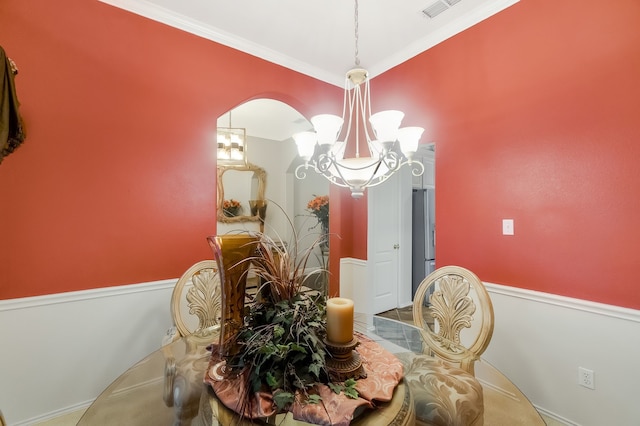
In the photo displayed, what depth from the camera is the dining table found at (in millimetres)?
817

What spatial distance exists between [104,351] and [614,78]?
3730 millimetres

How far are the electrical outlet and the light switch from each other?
2.98 feet

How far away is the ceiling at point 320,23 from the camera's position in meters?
2.09

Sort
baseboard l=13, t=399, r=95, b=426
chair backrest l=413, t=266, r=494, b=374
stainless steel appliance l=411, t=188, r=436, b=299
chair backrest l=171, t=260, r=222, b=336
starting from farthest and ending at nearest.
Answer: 1. stainless steel appliance l=411, t=188, r=436, b=299
2. chair backrest l=171, t=260, r=222, b=336
3. baseboard l=13, t=399, r=95, b=426
4. chair backrest l=413, t=266, r=494, b=374

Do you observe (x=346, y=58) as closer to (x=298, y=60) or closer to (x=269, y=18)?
(x=298, y=60)

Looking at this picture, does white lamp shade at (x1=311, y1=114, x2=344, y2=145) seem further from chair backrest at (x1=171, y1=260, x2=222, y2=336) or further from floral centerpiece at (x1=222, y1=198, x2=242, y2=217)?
floral centerpiece at (x1=222, y1=198, x2=242, y2=217)

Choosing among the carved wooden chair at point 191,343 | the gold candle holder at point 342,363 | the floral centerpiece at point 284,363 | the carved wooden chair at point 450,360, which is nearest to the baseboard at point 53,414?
the carved wooden chair at point 191,343

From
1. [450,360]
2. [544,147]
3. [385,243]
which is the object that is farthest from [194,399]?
[385,243]

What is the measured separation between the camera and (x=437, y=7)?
2.12 meters

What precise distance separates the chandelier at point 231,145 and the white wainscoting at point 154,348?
1976 mm

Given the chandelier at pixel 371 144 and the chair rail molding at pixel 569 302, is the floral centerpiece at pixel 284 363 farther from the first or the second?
the chair rail molding at pixel 569 302

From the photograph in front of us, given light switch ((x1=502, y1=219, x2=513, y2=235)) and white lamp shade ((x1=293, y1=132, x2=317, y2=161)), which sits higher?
white lamp shade ((x1=293, y1=132, x2=317, y2=161))

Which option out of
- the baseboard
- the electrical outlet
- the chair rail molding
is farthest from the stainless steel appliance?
the baseboard

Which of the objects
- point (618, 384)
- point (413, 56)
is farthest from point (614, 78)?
point (618, 384)
